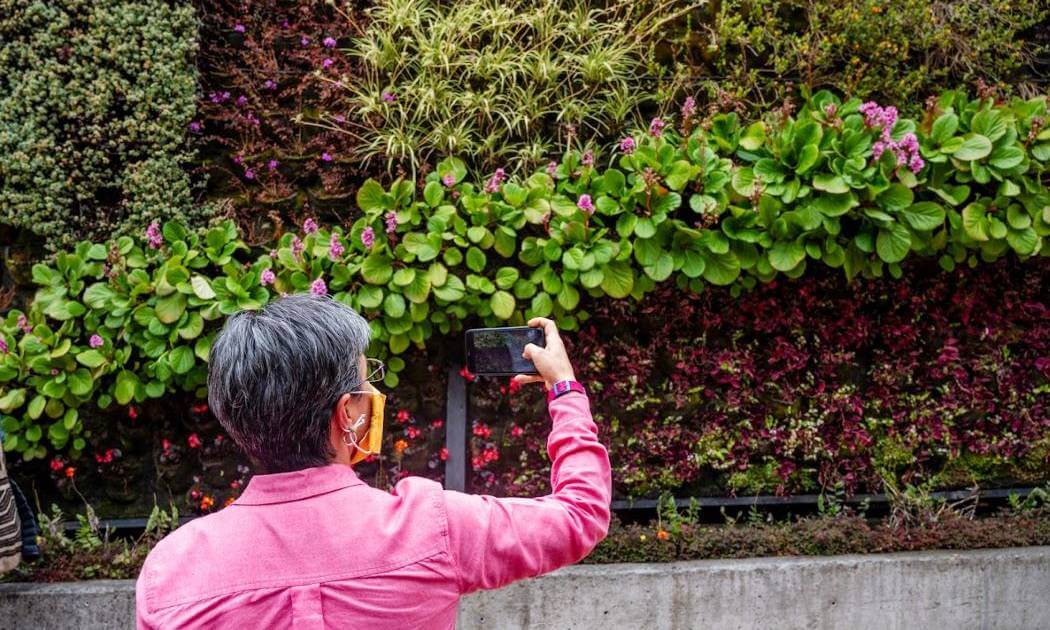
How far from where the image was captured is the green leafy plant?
327 cm

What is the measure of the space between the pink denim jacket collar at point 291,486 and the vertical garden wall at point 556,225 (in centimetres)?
200

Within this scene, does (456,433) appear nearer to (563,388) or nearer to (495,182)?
(495,182)

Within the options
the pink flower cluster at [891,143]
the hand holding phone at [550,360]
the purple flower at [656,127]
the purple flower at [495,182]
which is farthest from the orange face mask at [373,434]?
the pink flower cluster at [891,143]

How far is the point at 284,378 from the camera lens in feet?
3.99

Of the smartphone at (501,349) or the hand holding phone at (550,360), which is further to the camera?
the smartphone at (501,349)

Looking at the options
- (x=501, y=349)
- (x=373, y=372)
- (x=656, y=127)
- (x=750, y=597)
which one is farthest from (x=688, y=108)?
(x=373, y=372)

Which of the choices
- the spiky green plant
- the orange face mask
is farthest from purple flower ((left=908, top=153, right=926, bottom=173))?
the orange face mask

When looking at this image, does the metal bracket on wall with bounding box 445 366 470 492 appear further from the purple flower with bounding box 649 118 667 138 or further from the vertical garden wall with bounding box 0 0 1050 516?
the purple flower with bounding box 649 118 667 138

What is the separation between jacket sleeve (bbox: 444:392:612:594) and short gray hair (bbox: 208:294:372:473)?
0.25 metres

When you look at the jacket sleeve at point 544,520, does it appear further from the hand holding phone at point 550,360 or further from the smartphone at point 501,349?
the smartphone at point 501,349

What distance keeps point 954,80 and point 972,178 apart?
0.94 metres

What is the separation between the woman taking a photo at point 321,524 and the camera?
1157mm

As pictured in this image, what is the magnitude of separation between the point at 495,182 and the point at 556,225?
34 centimetres

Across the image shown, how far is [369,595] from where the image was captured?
1183mm
